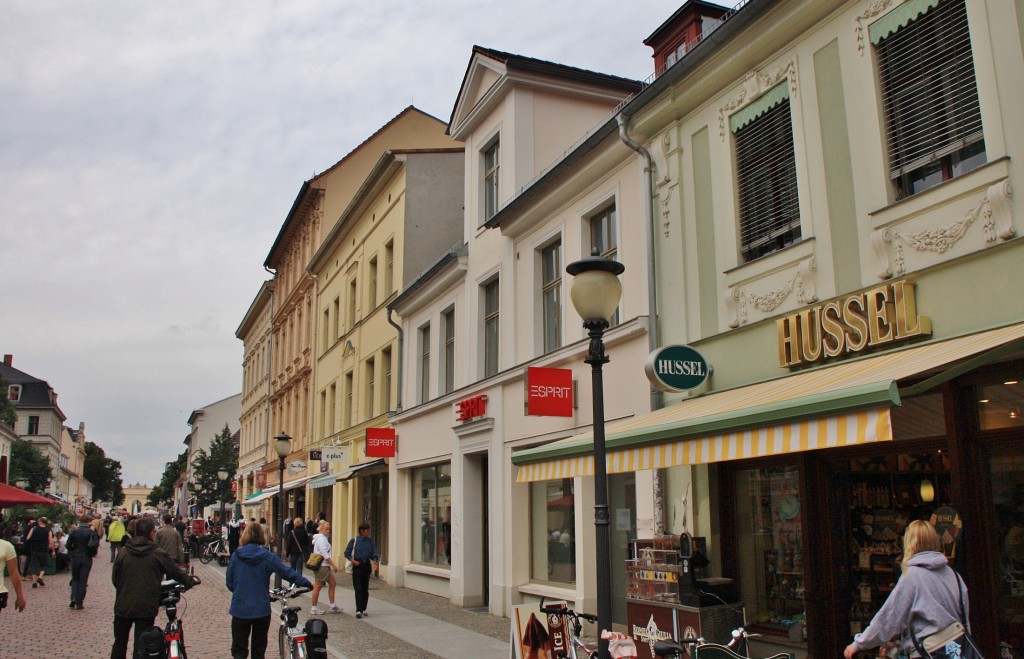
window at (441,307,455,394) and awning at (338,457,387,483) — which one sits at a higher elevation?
window at (441,307,455,394)

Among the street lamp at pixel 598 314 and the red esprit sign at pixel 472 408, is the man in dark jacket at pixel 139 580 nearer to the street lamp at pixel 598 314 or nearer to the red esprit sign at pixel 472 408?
the street lamp at pixel 598 314

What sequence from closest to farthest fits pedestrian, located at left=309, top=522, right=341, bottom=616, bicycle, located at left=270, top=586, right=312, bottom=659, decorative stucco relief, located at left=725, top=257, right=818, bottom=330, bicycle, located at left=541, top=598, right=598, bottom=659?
bicycle, located at left=270, top=586, right=312, bottom=659, bicycle, located at left=541, top=598, right=598, bottom=659, decorative stucco relief, located at left=725, top=257, right=818, bottom=330, pedestrian, located at left=309, top=522, right=341, bottom=616

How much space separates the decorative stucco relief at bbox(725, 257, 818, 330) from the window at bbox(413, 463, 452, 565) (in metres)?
10.0

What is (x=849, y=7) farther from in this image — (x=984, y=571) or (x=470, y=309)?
(x=470, y=309)

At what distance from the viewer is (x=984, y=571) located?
6848mm

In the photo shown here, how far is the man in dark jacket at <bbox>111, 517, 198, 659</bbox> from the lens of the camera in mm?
8281

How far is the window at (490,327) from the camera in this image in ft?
56.1

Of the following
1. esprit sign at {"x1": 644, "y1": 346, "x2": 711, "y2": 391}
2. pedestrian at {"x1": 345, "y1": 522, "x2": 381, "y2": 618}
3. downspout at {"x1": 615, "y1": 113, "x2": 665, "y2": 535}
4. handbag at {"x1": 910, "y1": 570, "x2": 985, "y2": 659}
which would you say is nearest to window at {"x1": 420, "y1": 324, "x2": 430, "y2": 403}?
pedestrian at {"x1": 345, "y1": 522, "x2": 381, "y2": 618}

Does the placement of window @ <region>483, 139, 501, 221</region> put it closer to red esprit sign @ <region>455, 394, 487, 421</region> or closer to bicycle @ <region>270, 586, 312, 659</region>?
red esprit sign @ <region>455, 394, 487, 421</region>

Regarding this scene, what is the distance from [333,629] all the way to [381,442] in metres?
7.95

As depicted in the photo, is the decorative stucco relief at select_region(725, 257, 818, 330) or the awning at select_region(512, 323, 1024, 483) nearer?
the awning at select_region(512, 323, 1024, 483)

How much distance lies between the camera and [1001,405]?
275 inches

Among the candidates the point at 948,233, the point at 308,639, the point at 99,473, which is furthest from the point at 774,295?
the point at 99,473

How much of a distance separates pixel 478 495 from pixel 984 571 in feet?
37.8
